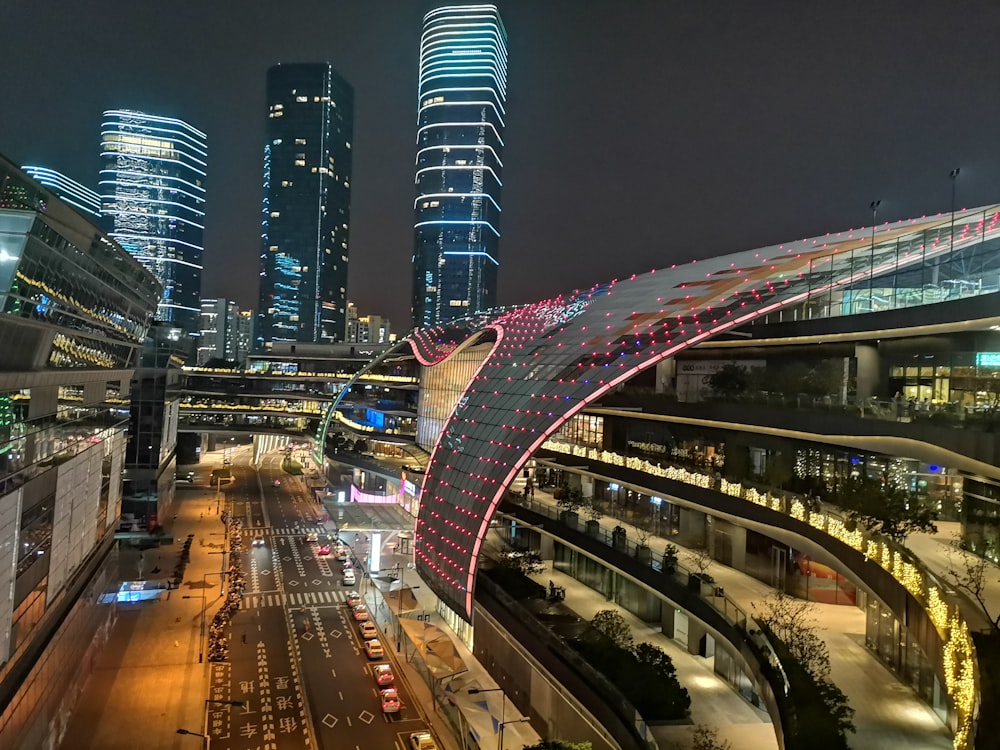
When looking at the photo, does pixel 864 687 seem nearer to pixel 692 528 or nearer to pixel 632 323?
pixel 692 528

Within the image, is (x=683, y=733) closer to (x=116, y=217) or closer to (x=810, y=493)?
(x=810, y=493)

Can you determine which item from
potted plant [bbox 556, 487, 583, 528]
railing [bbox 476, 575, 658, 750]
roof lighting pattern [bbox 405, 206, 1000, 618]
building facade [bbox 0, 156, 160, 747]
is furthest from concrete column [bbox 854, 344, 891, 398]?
building facade [bbox 0, 156, 160, 747]

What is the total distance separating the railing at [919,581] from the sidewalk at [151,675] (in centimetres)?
2599

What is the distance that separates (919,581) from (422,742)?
2183 cm

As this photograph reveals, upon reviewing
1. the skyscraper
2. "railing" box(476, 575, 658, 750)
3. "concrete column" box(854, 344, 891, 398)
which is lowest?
"railing" box(476, 575, 658, 750)

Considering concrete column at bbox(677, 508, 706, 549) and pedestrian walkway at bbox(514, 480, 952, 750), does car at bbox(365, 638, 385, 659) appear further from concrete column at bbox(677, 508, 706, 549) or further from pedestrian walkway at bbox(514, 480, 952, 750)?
pedestrian walkway at bbox(514, 480, 952, 750)

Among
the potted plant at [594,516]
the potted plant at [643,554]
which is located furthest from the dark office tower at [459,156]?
the potted plant at [643,554]

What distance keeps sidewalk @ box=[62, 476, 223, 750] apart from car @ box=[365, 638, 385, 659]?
8827mm

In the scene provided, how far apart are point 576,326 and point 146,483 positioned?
46.0m

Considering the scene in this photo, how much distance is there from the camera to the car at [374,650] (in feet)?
134

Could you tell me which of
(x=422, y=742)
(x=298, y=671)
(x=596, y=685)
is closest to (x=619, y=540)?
(x=596, y=685)

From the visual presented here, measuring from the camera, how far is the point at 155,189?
7303 inches

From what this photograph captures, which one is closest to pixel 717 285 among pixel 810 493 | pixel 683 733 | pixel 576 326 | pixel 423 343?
pixel 576 326

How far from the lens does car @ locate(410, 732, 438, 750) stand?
99.6 ft
